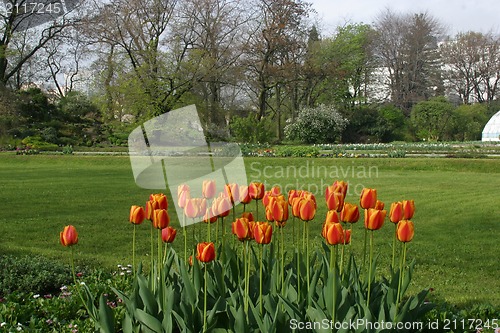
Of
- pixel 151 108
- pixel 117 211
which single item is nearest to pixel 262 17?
pixel 151 108

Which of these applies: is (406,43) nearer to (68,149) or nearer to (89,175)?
(68,149)

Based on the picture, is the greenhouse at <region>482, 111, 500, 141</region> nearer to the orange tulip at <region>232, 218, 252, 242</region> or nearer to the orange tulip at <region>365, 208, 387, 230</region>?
the orange tulip at <region>365, 208, 387, 230</region>

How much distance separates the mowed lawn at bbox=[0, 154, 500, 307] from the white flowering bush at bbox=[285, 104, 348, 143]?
13.7 metres

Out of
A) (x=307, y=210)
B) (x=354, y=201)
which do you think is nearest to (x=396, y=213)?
(x=307, y=210)

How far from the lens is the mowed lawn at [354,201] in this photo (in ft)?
17.3

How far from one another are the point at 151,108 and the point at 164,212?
21980 mm

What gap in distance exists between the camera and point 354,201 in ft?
31.5

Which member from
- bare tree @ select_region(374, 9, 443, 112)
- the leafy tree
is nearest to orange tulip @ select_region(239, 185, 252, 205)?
the leafy tree

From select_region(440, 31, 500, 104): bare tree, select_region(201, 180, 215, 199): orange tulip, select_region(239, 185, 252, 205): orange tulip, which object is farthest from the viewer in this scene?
select_region(440, 31, 500, 104): bare tree

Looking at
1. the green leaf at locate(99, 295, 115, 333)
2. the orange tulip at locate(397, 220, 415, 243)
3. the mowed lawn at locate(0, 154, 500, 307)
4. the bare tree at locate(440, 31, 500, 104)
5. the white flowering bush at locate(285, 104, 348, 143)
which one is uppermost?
the bare tree at locate(440, 31, 500, 104)

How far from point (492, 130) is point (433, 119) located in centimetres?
477

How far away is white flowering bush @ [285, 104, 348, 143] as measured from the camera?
31.3 m

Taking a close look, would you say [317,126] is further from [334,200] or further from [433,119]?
[334,200]

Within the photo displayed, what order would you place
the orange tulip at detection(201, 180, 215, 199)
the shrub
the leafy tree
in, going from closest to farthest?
the orange tulip at detection(201, 180, 215, 199) → the shrub → the leafy tree
